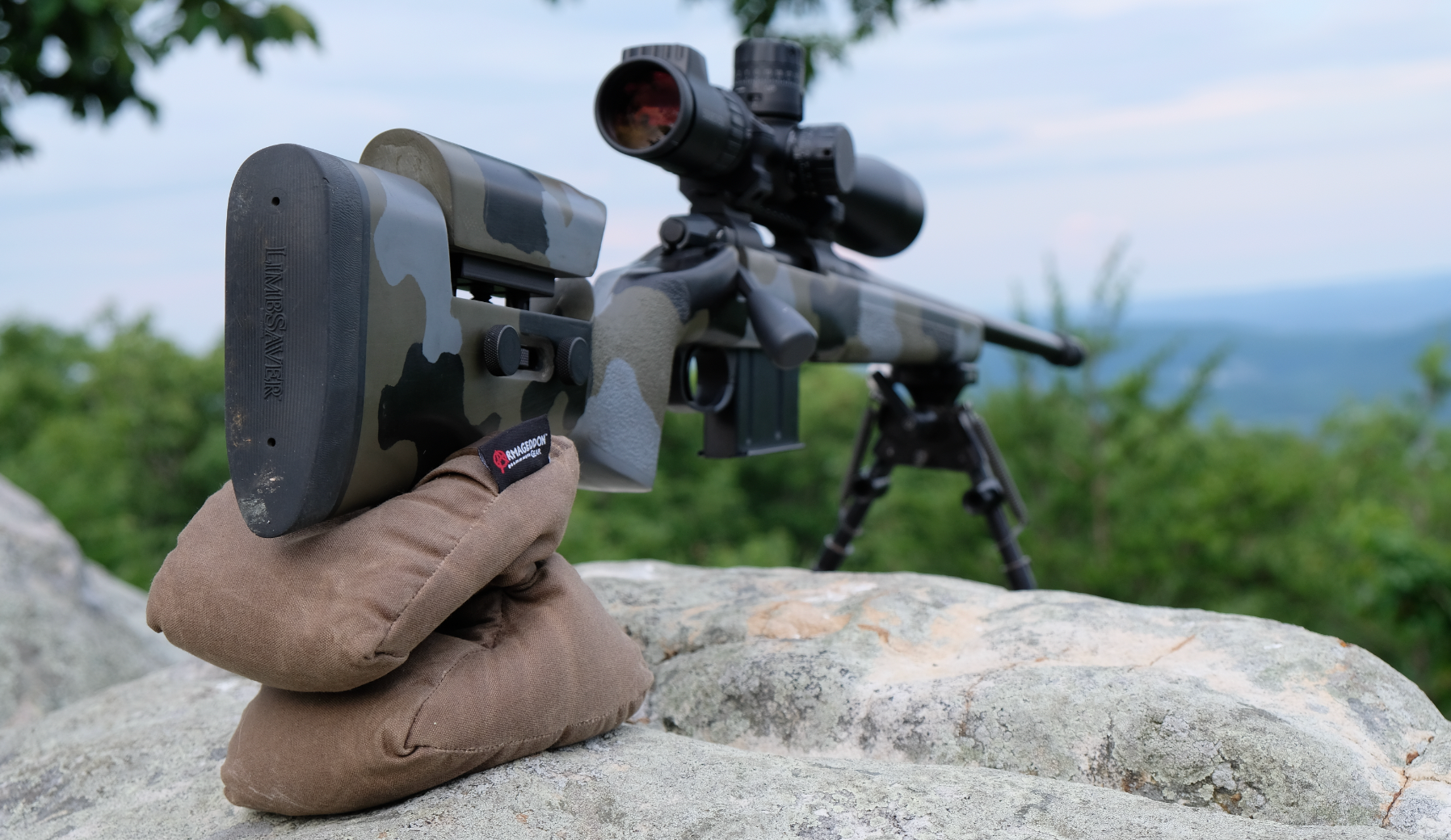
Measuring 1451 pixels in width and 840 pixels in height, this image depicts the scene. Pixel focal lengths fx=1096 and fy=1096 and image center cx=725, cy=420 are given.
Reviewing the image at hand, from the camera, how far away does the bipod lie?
3.56 m

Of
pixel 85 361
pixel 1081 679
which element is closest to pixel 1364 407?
pixel 1081 679

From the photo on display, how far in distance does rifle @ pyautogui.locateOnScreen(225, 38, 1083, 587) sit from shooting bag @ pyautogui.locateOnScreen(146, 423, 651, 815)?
92mm

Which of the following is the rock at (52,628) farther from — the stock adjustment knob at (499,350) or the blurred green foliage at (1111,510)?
the blurred green foliage at (1111,510)

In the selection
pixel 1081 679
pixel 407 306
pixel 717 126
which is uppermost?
pixel 717 126

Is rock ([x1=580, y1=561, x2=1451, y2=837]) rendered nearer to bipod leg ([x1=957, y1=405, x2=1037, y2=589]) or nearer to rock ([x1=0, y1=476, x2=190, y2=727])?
bipod leg ([x1=957, y1=405, x2=1037, y2=589])

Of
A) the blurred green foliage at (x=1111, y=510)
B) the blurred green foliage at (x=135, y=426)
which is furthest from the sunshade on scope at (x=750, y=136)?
the blurred green foliage at (x=135, y=426)

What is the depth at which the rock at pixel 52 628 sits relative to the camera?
3.50 meters

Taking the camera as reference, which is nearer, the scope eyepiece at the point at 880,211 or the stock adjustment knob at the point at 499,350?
the stock adjustment knob at the point at 499,350

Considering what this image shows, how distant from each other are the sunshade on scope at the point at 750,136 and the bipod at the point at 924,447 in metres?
0.50

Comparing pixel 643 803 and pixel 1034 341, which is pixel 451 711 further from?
pixel 1034 341

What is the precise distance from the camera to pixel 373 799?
68.1 inches

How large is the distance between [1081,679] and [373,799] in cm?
126

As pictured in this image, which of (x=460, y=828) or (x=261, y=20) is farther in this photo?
(x=261, y=20)

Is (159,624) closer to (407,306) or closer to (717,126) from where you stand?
(407,306)
